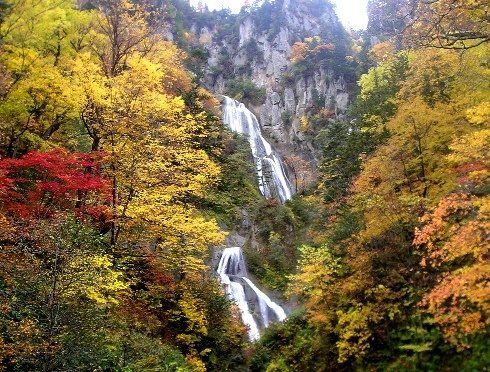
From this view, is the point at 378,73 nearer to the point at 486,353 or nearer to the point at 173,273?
the point at 173,273

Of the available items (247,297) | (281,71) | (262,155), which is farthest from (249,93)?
(247,297)

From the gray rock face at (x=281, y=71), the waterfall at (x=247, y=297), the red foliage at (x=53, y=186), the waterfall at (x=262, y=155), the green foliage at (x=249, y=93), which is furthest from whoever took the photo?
the green foliage at (x=249, y=93)

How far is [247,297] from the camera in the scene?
65.5ft

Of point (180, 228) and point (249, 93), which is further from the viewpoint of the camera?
point (249, 93)

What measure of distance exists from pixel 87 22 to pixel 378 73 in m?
19.1

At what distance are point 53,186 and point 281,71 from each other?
162ft

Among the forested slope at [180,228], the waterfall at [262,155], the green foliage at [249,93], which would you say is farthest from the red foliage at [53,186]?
the green foliage at [249,93]

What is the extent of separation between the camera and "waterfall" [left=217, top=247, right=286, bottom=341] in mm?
18719

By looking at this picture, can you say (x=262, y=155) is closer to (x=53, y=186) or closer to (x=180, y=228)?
(x=180, y=228)

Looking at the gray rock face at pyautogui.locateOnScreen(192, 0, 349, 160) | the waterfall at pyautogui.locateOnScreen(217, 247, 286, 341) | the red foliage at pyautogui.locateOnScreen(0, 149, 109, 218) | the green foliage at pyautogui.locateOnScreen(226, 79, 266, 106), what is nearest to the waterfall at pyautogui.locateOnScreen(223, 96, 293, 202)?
the gray rock face at pyautogui.locateOnScreen(192, 0, 349, 160)

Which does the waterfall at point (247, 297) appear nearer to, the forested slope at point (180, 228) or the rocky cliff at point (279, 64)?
the forested slope at point (180, 228)

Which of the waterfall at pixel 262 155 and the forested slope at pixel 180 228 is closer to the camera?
the forested slope at pixel 180 228

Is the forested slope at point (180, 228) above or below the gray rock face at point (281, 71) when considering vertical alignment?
below

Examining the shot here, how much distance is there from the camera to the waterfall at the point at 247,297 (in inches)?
737
